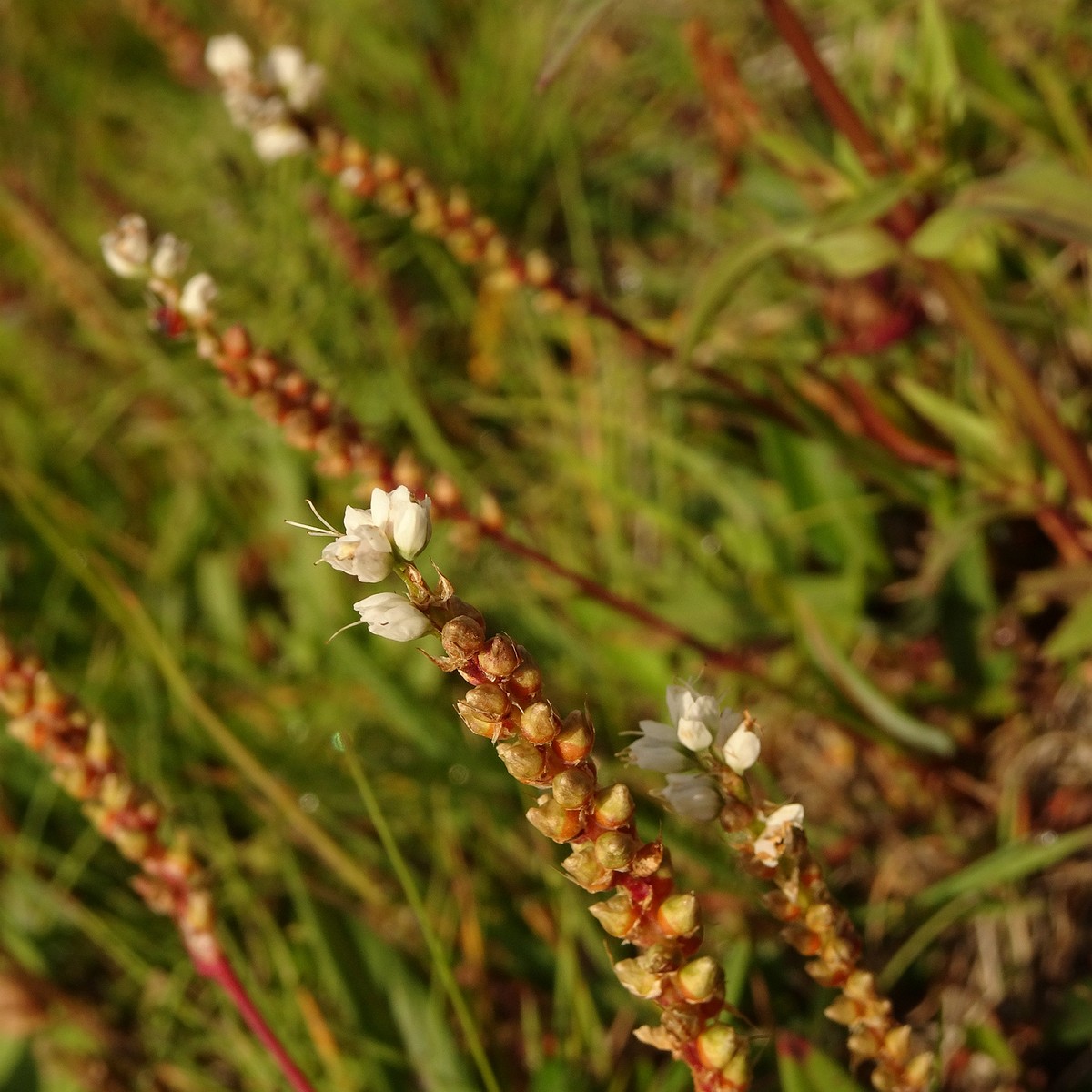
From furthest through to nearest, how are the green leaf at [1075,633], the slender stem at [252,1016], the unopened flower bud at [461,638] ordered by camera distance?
the green leaf at [1075,633], the slender stem at [252,1016], the unopened flower bud at [461,638]

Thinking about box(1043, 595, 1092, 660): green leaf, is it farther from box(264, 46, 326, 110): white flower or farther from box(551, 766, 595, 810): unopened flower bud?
box(264, 46, 326, 110): white flower

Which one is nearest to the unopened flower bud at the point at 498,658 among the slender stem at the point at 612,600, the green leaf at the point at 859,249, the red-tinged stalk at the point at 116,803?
the red-tinged stalk at the point at 116,803

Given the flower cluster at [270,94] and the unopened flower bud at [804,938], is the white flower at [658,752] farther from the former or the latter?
the flower cluster at [270,94]

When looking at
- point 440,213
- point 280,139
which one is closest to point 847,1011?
point 440,213

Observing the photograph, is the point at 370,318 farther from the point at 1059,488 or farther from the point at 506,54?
the point at 1059,488

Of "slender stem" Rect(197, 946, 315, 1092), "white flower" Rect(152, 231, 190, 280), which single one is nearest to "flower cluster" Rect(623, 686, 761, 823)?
"slender stem" Rect(197, 946, 315, 1092)

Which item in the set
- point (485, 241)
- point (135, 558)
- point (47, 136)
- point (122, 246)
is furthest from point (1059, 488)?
point (47, 136)

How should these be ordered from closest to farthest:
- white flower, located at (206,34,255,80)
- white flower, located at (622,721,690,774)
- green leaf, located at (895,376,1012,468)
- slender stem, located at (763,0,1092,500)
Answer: white flower, located at (622,721,690,774) < slender stem, located at (763,0,1092,500) < white flower, located at (206,34,255,80) < green leaf, located at (895,376,1012,468)
